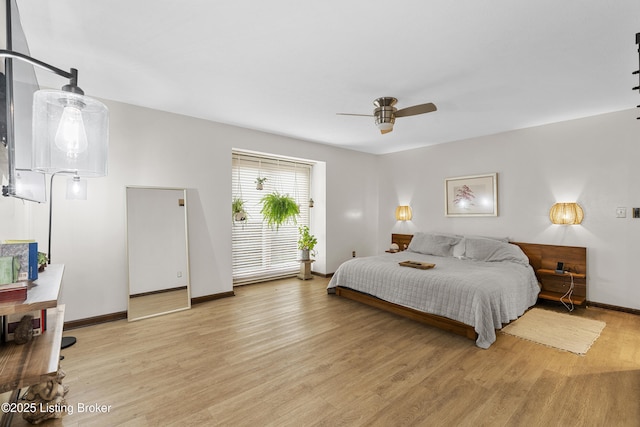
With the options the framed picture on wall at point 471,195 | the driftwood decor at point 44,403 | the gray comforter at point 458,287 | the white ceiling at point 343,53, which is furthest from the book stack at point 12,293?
the framed picture on wall at point 471,195

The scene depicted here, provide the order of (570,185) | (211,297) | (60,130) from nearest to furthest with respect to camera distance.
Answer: (60,130), (570,185), (211,297)

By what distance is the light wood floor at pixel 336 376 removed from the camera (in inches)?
75.4

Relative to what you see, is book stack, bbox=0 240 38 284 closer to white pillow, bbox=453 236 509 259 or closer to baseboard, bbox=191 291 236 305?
baseboard, bbox=191 291 236 305

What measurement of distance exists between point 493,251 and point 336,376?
3164 millimetres

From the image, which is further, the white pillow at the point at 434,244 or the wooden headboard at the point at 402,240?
the wooden headboard at the point at 402,240

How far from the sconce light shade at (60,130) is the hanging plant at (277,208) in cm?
379

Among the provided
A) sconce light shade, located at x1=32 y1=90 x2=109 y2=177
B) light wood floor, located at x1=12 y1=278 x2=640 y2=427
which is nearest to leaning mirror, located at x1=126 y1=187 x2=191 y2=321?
light wood floor, located at x1=12 y1=278 x2=640 y2=427

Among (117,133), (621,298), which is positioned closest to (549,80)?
(621,298)

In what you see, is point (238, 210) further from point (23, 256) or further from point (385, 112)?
point (23, 256)

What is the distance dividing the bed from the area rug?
137mm

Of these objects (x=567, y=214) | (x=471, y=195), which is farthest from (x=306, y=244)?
(x=567, y=214)

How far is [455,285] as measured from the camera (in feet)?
10.4

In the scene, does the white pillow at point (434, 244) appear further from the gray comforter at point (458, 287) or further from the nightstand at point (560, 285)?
the nightstand at point (560, 285)

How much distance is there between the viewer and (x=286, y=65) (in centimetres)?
261
